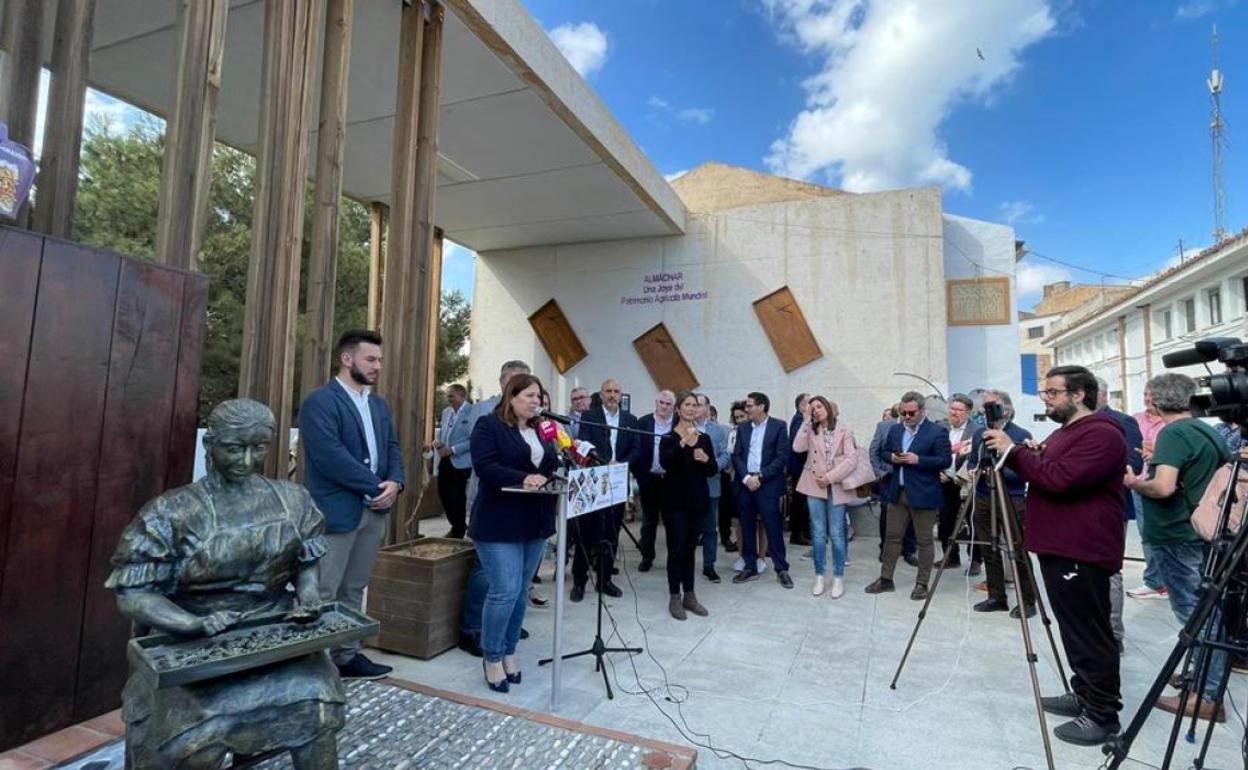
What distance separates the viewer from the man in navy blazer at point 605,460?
4.39m

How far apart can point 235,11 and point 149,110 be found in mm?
2109

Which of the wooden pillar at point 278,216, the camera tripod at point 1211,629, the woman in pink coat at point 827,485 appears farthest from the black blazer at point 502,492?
the woman in pink coat at point 827,485

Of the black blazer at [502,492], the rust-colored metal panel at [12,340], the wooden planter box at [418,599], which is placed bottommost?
the wooden planter box at [418,599]

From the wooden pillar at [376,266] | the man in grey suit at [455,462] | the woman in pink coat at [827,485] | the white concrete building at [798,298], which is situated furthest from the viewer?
the white concrete building at [798,298]

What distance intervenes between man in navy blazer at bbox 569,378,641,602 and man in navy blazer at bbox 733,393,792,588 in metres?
0.98

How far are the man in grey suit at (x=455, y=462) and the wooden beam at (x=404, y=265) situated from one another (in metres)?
1.07

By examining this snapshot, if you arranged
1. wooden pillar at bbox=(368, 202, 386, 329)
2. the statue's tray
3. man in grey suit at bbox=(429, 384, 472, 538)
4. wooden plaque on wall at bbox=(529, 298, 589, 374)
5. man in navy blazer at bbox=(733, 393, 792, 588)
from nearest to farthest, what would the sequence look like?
the statue's tray < man in navy blazer at bbox=(733, 393, 792, 588) < man in grey suit at bbox=(429, 384, 472, 538) < wooden pillar at bbox=(368, 202, 386, 329) < wooden plaque on wall at bbox=(529, 298, 589, 374)

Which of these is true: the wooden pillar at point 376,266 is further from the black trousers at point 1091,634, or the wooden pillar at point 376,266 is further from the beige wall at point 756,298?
the black trousers at point 1091,634

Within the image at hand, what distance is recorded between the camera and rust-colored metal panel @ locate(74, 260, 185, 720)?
A: 2.26 meters

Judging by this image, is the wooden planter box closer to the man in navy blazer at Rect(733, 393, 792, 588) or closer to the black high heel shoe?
the black high heel shoe

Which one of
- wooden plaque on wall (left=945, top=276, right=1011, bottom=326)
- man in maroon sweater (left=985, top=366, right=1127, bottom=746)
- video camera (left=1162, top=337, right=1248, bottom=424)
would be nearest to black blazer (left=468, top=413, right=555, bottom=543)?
man in maroon sweater (left=985, top=366, right=1127, bottom=746)

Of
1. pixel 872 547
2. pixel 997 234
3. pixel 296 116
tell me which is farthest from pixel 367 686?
pixel 997 234

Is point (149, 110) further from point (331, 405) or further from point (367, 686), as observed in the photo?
point (367, 686)

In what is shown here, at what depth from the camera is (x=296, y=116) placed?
129 inches
